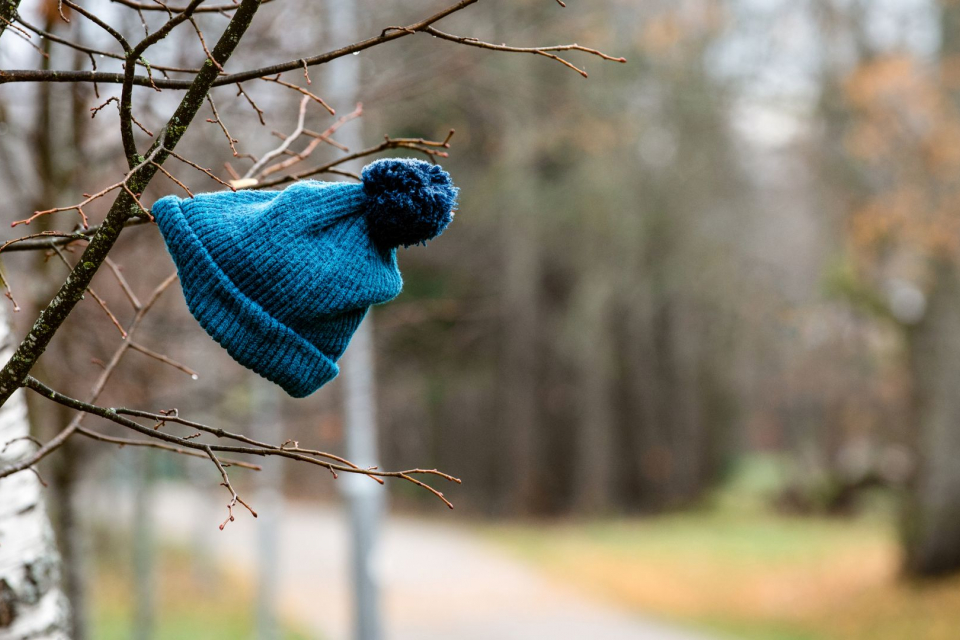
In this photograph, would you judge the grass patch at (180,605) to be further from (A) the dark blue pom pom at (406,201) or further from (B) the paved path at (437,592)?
(A) the dark blue pom pom at (406,201)

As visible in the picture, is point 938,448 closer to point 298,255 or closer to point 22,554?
point 22,554

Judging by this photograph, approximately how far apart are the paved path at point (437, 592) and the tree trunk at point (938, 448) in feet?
10.9

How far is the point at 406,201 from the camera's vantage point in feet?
5.85

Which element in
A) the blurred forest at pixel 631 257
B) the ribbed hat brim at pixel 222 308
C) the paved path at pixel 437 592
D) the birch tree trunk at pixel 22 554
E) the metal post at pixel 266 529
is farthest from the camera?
the paved path at pixel 437 592

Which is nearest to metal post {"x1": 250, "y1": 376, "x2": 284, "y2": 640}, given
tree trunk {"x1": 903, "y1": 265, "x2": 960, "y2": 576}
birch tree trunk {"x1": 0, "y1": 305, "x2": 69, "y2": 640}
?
birch tree trunk {"x1": 0, "y1": 305, "x2": 69, "y2": 640}

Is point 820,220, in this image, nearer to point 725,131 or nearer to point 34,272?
point 725,131

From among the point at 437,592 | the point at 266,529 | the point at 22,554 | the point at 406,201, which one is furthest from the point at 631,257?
the point at 406,201

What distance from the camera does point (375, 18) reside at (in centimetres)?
682

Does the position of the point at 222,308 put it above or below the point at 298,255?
below

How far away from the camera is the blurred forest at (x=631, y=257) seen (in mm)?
5727

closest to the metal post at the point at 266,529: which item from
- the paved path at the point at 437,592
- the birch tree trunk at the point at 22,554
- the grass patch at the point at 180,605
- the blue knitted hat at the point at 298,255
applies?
the paved path at the point at 437,592

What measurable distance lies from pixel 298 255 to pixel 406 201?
0.69 ft

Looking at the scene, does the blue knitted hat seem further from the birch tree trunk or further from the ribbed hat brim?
the birch tree trunk

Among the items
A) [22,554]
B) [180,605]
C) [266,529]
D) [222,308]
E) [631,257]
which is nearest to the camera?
[222,308]
